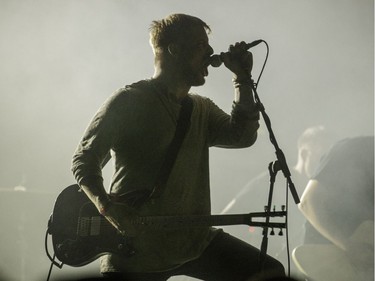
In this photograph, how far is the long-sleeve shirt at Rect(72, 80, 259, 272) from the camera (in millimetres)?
2471

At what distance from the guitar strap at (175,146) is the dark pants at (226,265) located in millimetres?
386

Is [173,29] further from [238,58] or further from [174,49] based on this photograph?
[238,58]

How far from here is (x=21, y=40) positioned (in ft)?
A: 18.4

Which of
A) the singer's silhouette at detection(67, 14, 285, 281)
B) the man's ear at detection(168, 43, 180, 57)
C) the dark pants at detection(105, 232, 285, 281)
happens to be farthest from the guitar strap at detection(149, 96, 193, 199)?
the dark pants at detection(105, 232, 285, 281)

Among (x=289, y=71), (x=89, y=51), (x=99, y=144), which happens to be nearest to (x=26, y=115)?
(x=89, y=51)

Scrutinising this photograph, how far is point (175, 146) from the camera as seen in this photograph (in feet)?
8.57

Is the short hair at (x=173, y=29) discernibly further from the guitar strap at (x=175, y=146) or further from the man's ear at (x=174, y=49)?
the guitar strap at (x=175, y=146)

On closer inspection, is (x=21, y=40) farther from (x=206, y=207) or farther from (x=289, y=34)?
(x=206, y=207)

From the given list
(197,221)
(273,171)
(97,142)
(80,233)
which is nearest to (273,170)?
(273,171)

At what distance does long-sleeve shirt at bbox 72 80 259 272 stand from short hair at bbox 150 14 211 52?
0.30 metres

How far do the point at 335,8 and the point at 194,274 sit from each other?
4.80 metres

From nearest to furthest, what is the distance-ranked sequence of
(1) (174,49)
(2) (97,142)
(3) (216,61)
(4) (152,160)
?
(2) (97,142) → (4) (152,160) → (3) (216,61) → (1) (174,49)

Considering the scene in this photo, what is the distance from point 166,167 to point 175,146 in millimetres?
126

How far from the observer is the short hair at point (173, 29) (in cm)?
291
